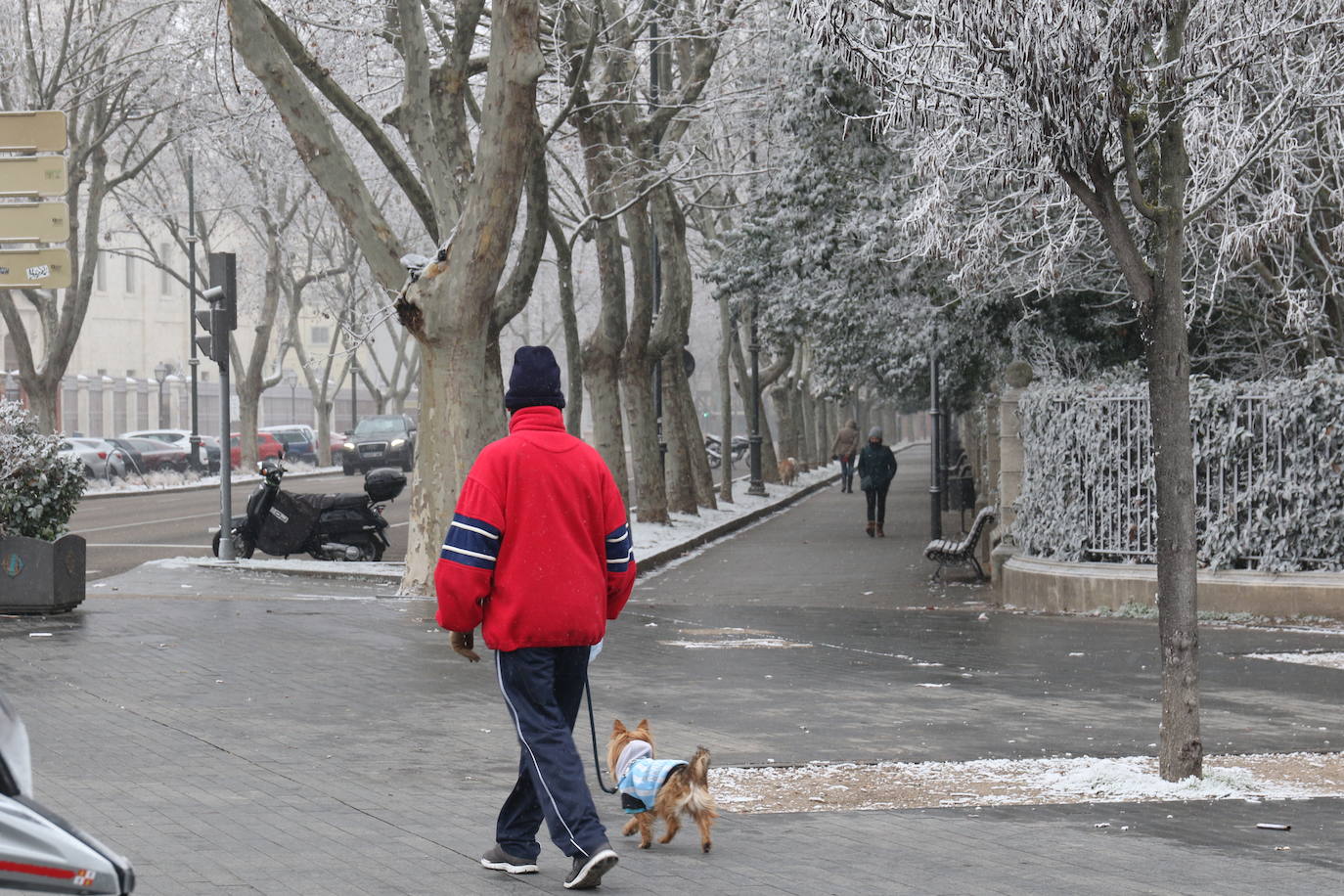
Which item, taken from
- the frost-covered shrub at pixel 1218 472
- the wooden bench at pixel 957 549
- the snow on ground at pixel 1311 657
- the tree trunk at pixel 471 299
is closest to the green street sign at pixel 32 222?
the tree trunk at pixel 471 299

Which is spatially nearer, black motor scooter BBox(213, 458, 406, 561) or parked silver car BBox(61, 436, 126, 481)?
black motor scooter BBox(213, 458, 406, 561)

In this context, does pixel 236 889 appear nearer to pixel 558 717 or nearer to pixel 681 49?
pixel 558 717

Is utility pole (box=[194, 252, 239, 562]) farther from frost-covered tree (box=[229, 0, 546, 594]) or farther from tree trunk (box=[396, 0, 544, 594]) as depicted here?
tree trunk (box=[396, 0, 544, 594])

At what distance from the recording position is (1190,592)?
7.64 m

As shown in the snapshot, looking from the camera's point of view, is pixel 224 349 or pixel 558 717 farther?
pixel 224 349

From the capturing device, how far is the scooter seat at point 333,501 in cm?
2036

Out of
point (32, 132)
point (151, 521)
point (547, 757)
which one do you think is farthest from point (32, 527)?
point (151, 521)

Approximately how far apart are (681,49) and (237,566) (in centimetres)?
1229

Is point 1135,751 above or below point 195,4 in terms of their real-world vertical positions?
below

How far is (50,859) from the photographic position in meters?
3.04

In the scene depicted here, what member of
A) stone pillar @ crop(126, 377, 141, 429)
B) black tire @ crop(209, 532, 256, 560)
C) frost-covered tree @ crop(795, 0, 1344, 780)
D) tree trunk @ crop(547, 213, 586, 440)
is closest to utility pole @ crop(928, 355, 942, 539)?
tree trunk @ crop(547, 213, 586, 440)

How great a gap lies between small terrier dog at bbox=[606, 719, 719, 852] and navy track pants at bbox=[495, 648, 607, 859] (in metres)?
0.37

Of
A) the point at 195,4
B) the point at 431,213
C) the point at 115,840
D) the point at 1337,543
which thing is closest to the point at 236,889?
the point at 115,840

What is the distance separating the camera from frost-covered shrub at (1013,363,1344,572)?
1418 cm
